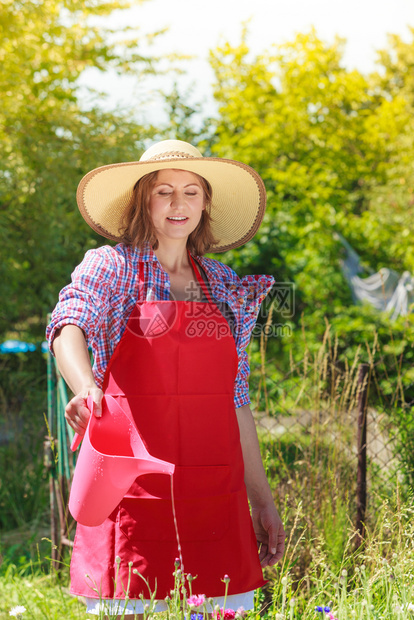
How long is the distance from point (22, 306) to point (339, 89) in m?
11.2

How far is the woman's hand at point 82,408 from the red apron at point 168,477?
25 centimetres

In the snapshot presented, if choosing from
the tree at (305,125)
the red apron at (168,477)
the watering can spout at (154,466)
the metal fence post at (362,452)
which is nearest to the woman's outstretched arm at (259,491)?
the red apron at (168,477)

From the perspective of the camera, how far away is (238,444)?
1788 mm

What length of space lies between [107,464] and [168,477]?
0.32 metres

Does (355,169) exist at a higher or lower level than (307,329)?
higher

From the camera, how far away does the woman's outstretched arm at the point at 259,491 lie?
6.24 ft

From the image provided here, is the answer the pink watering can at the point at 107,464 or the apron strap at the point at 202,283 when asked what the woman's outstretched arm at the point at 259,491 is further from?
the pink watering can at the point at 107,464

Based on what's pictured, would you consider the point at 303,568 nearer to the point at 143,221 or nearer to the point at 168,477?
the point at 168,477

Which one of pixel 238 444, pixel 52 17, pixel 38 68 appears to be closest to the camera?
pixel 238 444

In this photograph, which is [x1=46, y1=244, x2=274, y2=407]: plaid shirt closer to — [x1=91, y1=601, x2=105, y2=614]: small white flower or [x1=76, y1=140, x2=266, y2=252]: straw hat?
[x1=76, y1=140, x2=266, y2=252]: straw hat

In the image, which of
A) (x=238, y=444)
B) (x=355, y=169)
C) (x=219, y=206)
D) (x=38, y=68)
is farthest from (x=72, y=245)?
(x=355, y=169)

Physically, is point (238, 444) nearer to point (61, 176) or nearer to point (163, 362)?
point (163, 362)

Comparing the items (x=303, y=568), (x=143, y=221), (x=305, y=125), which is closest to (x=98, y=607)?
(x=143, y=221)

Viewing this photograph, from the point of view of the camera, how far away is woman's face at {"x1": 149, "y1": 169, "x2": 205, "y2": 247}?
1801 mm
